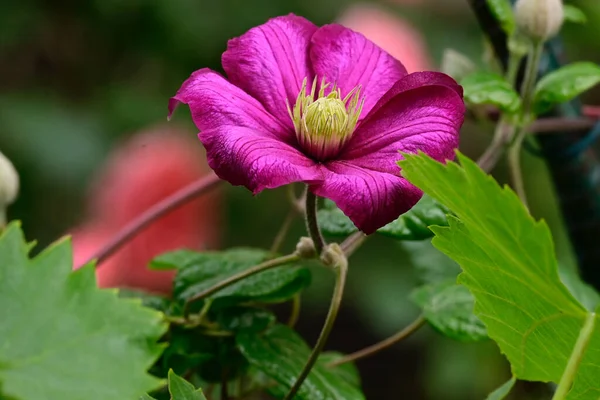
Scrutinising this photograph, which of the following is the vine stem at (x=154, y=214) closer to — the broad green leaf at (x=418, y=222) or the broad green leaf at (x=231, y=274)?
the broad green leaf at (x=231, y=274)

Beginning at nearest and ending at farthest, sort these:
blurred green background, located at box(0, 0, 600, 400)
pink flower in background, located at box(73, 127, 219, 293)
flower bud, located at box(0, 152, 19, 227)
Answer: flower bud, located at box(0, 152, 19, 227)
pink flower in background, located at box(73, 127, 219, 293)
blurred green background, located at box(0, 0, 600, 400)

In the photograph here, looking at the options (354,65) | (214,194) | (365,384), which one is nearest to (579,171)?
(354,65)

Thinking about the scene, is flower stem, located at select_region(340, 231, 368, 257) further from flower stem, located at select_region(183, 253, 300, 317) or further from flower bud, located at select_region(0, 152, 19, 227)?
flower bud, located at select_region(0, 152, 19, 227)

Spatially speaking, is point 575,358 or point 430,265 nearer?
point 575,358

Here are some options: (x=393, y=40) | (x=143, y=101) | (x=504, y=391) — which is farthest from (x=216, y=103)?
(x=143, y=101)

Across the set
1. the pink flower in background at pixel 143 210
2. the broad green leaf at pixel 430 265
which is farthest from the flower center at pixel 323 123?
the pink flower in background at pixel 143 210

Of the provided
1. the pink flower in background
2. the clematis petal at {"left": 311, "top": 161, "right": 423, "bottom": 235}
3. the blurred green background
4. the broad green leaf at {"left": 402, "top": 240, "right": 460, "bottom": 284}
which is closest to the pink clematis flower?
the clematis petal at {"left": 311, "top": 161, "right": 423, "bottom": 235}

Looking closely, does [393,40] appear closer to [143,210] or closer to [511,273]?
[143,210]
